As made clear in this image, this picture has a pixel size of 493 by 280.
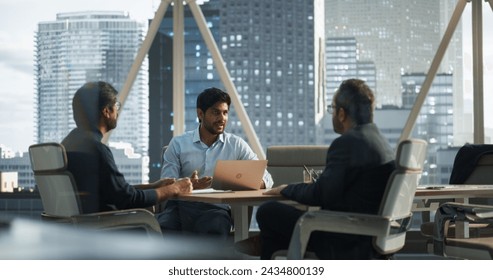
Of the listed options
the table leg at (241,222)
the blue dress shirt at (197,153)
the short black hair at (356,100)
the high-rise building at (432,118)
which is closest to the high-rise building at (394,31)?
the high-rise building at (432,118)

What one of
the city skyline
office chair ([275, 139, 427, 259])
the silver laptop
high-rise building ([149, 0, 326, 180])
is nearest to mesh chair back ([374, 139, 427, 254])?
office chair ([275, 139, 427, 259])

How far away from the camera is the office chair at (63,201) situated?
3.08 m

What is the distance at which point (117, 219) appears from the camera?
3.15m

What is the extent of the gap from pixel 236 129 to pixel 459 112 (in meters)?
1.51

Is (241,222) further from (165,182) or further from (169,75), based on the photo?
(169,75)

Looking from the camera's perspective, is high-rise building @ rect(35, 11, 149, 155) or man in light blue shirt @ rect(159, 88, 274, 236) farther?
man in light blue shirt @ rect(159, 88, 274, 236)

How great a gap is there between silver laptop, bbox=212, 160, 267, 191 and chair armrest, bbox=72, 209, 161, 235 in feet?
1.36

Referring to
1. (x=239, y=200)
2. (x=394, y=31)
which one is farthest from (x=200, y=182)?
(x=394, y=31)

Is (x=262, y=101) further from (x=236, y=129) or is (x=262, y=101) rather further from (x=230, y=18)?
(x=236, y=129)

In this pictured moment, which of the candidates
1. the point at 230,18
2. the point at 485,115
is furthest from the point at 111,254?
the point at 485,115

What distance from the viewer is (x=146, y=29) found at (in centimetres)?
365

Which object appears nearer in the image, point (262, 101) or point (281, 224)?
point (281, 224)

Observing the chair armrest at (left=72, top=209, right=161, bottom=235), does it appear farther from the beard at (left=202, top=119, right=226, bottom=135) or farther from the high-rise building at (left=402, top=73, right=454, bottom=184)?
the high-rise building at (left=402, top=73, right=454, bottom=184)

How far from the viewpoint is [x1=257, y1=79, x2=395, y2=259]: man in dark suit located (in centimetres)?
282
